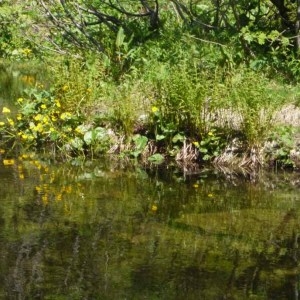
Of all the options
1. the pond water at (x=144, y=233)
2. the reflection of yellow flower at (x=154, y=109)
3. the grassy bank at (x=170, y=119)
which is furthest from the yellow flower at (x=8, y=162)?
the reflection of yellow flower at (x=154, y=109)

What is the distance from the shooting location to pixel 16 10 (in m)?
12.9

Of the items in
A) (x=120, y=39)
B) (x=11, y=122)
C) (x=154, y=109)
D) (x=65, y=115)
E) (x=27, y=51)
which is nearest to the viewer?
(x=154, y=109)

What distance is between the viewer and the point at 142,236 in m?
5.26

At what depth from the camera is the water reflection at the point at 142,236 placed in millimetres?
4422

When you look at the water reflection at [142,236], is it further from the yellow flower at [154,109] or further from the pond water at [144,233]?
the yellow flower at [154,109]

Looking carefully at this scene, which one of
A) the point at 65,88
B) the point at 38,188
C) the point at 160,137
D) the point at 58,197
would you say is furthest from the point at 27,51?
the point at 58,197

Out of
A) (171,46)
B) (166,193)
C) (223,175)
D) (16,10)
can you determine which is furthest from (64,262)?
(16,10)

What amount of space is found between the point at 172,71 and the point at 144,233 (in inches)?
129

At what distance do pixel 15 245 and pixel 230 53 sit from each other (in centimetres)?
488

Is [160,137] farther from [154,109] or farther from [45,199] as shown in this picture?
[45,199]

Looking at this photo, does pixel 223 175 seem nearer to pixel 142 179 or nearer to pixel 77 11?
pixel 142 179

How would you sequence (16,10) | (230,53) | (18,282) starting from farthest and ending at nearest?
(16,10), (230,53), (18,282)

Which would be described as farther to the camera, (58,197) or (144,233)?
(58,197)

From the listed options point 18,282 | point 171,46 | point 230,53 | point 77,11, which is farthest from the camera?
point 77,11
